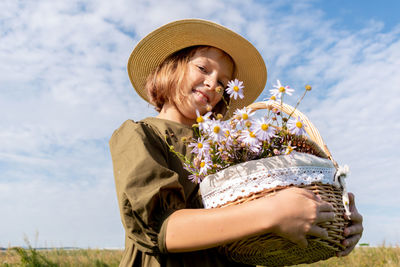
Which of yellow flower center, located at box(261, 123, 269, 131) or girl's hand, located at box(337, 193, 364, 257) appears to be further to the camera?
girl's hand, located at box(337, 193, 364, 257)

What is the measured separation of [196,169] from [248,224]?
1.40 feet

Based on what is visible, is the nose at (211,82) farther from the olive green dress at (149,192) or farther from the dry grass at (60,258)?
the dry grass at (60,258)

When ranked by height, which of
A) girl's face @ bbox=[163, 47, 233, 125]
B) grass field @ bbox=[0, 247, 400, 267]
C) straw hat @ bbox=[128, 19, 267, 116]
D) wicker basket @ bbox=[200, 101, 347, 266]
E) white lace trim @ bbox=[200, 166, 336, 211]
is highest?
straw hat @ bbox=[128, 19, 267, 116]

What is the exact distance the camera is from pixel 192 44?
2.71 m

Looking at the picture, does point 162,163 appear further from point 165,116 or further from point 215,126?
point 165,116

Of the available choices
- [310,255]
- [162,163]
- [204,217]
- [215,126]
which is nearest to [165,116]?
[162,163]

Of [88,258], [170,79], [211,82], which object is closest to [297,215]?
[211,82]

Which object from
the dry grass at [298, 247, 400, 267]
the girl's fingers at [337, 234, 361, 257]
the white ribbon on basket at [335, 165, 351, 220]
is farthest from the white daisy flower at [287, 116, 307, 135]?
the dry grass at [298, 247, 400, 267]

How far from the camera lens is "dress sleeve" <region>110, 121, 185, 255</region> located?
5.71ft

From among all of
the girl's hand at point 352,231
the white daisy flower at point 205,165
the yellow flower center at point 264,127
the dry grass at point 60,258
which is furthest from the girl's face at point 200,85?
the dry grass at point 60,258

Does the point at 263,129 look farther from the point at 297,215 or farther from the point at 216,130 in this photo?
the point at 297,215

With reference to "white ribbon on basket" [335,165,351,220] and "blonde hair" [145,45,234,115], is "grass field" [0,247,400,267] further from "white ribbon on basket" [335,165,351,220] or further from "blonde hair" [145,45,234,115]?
"white ribbon on basket" [335,165,351,220]

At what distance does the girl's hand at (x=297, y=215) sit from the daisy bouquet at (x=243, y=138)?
0.23 metres

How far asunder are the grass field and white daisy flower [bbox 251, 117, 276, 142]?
10.7 feet
